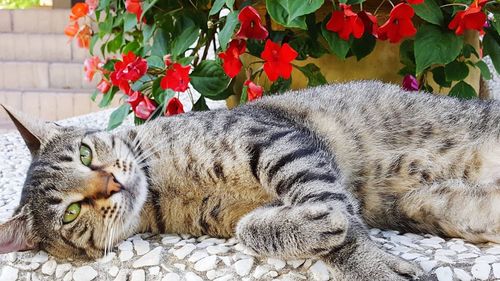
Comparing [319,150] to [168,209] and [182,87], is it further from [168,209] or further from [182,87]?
[182,87]

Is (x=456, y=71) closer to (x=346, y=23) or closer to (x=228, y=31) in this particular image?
(x=346, y=23)

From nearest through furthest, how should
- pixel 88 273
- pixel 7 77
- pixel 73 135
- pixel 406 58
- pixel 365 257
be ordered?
1. pixel 365 257
2. pixel 88 273
3. pixel 73 135
4. pixel 406 58
5. pixel 7 77

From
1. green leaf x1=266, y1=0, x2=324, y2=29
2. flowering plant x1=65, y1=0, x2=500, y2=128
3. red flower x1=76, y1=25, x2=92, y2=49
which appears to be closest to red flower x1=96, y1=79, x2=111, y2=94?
flowering plant x1=65, y1=0, x2=500, y2=128

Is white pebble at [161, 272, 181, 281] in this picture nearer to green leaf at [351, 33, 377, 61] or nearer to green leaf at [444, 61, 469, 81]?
green leaf at [351, 33, 377, 61]

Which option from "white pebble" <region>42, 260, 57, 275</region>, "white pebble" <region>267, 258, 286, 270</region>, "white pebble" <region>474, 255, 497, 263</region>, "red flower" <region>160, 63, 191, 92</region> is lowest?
"white pebble" <region>42, 260, 57, 275</region>

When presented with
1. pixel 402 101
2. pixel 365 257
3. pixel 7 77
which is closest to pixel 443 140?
pixel 402 101

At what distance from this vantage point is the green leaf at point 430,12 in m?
1.72

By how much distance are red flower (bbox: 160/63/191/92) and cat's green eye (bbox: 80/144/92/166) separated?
0.39 m

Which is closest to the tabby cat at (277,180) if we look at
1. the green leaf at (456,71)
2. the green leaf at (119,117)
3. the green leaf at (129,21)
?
the green leaf at (456,71)

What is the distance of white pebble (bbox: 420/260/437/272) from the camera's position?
123cm

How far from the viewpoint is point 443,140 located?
1.60 m

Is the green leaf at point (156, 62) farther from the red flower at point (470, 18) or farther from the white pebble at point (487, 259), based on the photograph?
the white pebble at point (487, 259)

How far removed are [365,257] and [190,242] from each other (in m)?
0.43

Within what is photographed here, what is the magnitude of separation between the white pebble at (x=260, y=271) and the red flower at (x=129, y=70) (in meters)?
0.83
